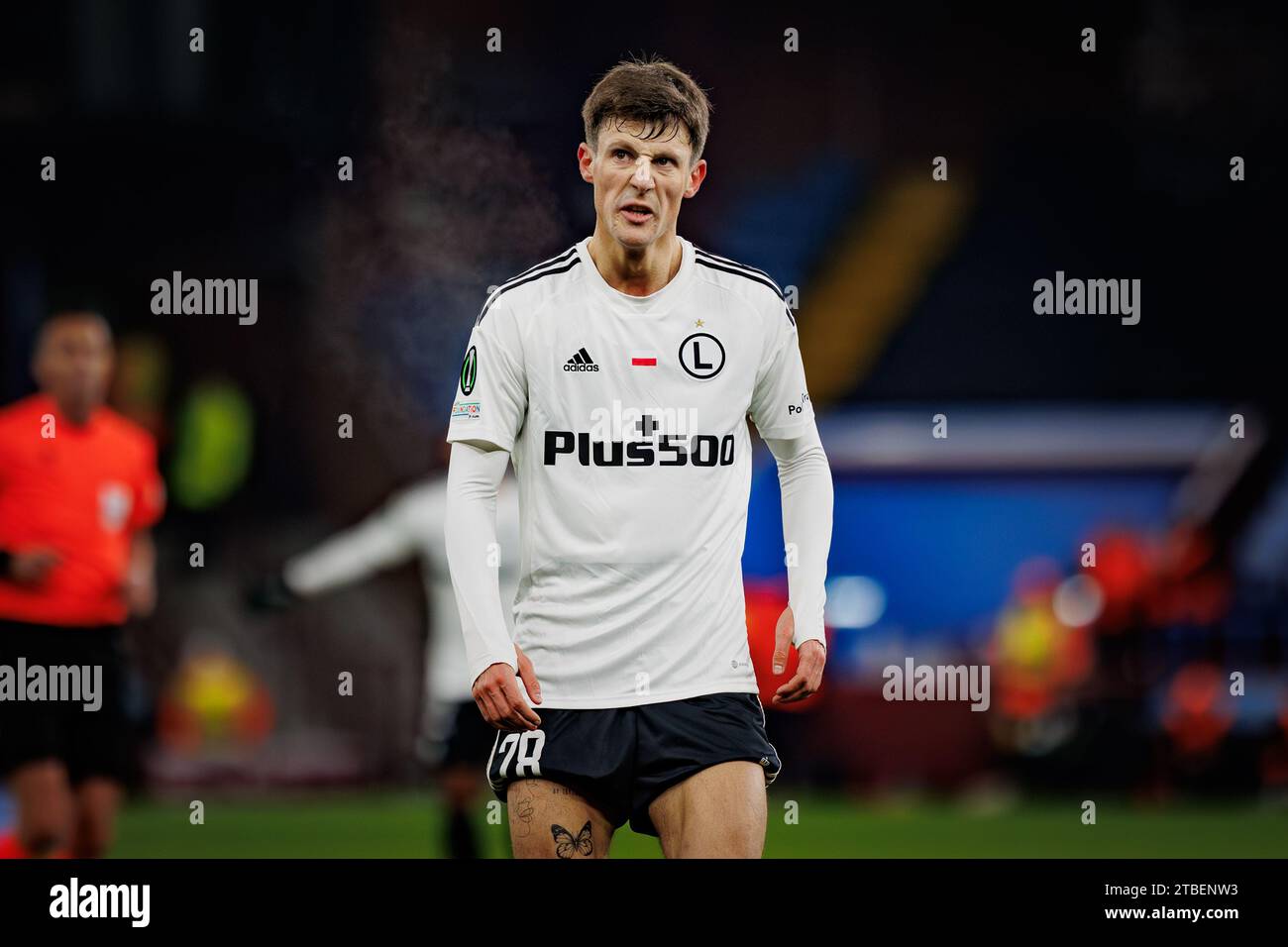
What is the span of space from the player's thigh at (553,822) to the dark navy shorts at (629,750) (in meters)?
0.02

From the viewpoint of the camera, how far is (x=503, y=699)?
3539 mm

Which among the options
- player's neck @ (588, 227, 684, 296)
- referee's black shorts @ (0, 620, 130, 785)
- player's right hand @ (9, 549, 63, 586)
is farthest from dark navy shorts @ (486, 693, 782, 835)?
referee's black shorts @ (0, 620, 130, 785)

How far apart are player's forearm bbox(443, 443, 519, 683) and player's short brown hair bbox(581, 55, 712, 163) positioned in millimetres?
742

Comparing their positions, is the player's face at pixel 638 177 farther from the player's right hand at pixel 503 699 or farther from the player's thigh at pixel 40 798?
the player's thigh at pixel 40 798

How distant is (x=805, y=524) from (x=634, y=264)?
2.34ft

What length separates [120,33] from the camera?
13406mm

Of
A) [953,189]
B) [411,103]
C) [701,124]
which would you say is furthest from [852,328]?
[701,124]

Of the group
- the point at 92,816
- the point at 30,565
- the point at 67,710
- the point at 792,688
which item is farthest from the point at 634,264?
the point at 92,816

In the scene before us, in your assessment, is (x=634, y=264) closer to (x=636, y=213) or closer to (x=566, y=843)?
(x=636, y=213)

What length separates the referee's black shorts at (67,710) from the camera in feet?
20.5

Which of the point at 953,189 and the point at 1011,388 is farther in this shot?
the point at 953,189


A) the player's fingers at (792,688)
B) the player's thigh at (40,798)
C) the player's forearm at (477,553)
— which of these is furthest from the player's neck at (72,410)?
the player's fingers at (792,688)

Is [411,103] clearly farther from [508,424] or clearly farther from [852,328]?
[852,328]

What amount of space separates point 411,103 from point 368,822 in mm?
4841
